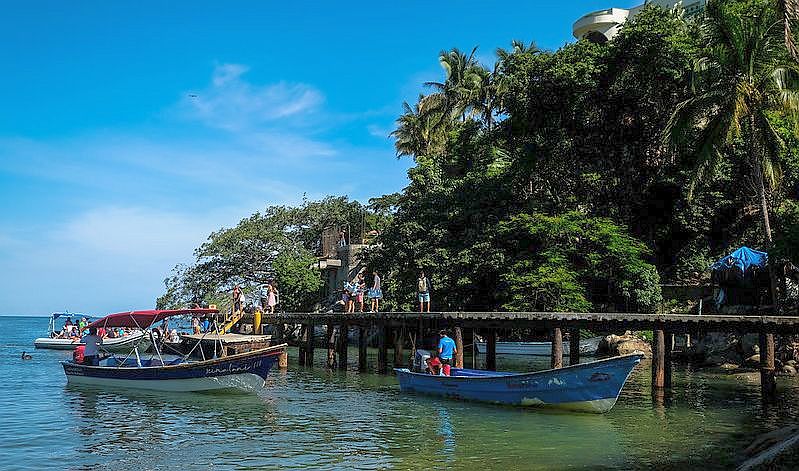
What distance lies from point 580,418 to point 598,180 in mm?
20543

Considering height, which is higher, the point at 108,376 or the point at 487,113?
the point at 487,113

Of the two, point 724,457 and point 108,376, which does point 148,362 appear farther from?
point 724,457

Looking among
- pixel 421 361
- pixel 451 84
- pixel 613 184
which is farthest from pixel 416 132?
pixel 421 361

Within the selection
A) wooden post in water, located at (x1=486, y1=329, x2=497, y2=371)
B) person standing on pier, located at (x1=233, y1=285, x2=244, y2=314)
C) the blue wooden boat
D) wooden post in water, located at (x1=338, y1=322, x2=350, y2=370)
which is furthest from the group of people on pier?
the blue wooden boat

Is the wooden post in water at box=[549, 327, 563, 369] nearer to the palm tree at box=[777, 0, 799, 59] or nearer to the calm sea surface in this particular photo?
the calm sea surface

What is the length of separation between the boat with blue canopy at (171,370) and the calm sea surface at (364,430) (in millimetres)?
411

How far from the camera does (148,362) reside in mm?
22266

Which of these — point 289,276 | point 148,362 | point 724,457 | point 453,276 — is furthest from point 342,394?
point 289,276

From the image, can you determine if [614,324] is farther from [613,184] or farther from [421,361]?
[613,184]

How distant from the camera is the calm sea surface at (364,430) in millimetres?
12445

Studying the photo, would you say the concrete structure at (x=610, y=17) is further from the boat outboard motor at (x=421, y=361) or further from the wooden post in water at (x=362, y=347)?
the boat outboard motor at (x=421, y=361)

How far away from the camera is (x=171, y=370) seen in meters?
20.3

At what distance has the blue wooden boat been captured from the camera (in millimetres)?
15987

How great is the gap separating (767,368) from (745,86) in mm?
11596
